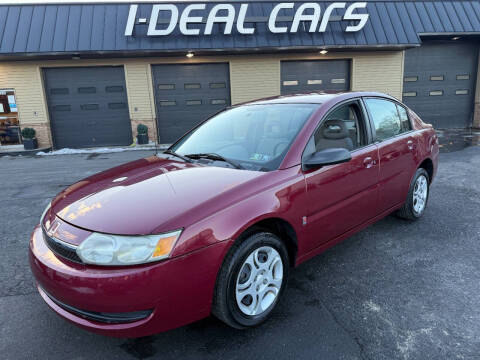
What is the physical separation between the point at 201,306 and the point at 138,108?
12.5m

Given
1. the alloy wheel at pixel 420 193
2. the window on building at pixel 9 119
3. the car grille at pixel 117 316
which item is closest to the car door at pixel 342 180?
the alloy wheel at pixel 420 193

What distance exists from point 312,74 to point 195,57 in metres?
4.85

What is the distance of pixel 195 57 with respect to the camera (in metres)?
13.1

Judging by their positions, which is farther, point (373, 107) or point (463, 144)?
point (463, 144)

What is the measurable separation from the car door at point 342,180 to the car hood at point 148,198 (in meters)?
0.57

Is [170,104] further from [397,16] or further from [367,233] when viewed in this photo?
[367,233]

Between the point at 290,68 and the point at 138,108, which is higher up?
the point at 290,68

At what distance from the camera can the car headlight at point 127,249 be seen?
1796mm

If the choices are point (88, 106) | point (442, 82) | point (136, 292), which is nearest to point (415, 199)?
point (136, 292)

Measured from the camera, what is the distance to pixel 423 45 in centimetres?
1445

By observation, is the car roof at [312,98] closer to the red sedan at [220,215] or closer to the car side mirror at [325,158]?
the red sedan at [220,215]

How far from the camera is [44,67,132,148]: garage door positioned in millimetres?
12891

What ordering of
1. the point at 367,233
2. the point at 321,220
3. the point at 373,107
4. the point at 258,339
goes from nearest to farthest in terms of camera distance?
the point at 258,339 → the point at 321,220 → the point at 373,107 → the point at 367,233

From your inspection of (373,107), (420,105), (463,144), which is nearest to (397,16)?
(420,105)
